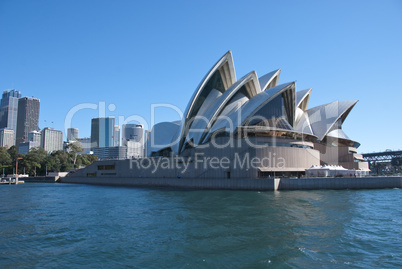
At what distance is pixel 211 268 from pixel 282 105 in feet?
98.3

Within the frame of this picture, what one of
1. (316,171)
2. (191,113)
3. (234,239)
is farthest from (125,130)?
(234,239)

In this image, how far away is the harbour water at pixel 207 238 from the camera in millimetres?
8766

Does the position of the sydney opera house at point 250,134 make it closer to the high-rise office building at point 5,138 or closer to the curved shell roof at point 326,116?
the curved shell roof at point 326,116

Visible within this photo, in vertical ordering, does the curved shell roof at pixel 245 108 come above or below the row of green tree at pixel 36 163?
above

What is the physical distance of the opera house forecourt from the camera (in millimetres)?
32906

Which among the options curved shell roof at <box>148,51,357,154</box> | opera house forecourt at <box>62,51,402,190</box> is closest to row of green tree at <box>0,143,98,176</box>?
opera house forecourt at <box>62,51,402,190</box>

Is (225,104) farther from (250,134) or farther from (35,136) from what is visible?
(35,136)

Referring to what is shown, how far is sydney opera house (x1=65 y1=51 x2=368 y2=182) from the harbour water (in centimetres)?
1738

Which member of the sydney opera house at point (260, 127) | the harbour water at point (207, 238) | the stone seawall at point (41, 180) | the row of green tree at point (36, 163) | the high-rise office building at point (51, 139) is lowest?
the stone seawall at point (41, 180)

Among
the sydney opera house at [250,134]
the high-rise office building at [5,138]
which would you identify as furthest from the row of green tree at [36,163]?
the high-rise office building at [5,138]

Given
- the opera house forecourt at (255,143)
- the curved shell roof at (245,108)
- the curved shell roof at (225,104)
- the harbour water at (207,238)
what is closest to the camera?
the harbour water at (207,238)

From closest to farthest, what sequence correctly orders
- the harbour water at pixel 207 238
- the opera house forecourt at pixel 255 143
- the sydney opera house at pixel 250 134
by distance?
the harbour water at pixel 207 238
the opera house forecourt at pixel 255 143
the sydney opera house at pixel 250 134

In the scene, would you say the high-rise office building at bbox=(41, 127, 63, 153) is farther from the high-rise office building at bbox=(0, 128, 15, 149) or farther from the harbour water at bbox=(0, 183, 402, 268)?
the harbour water at bbox=(0, 183, 402, 268)

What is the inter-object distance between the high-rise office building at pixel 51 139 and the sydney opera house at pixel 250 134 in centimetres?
16683
